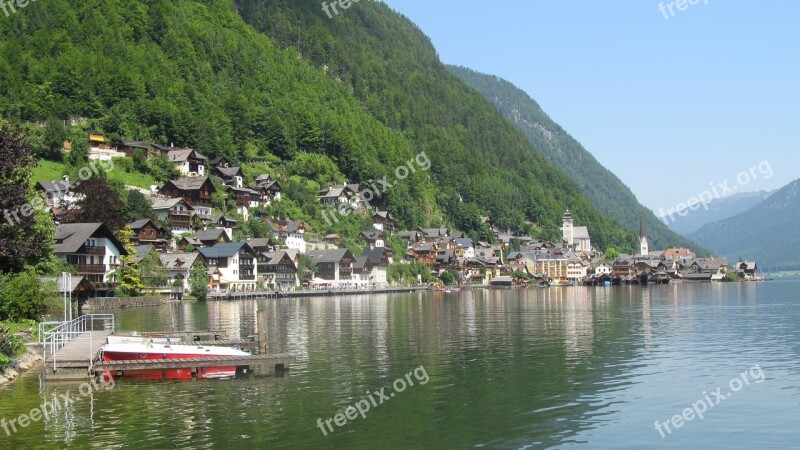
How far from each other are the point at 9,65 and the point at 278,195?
53.6m

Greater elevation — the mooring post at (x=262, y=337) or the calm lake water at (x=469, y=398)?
the mooring post at (x=262, y=337)

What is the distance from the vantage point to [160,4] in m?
192

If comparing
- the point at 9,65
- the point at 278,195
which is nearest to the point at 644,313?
the point at 278,195

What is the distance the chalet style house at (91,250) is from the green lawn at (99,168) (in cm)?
3159

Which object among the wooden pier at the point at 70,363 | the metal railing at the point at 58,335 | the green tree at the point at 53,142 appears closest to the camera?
the wooden pier at the point at 70,363

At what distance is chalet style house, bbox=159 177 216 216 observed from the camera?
12862 centimetres

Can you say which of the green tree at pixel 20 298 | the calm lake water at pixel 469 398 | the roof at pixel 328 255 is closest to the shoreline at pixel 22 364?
the calm lake water at pixel 469 398

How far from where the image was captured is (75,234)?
80188 mm

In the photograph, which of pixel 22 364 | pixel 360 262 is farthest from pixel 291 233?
pixel 22 364

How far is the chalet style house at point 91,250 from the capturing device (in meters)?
Result: 78.8

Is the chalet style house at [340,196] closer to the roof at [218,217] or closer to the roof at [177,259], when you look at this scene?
the roof at [218,217]

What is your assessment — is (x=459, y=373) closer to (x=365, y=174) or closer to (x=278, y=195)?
(x=278, y=195)

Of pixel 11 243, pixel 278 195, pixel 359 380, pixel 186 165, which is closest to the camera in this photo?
pixel 359 380

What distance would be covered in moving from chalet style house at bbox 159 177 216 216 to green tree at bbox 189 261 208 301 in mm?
22510
